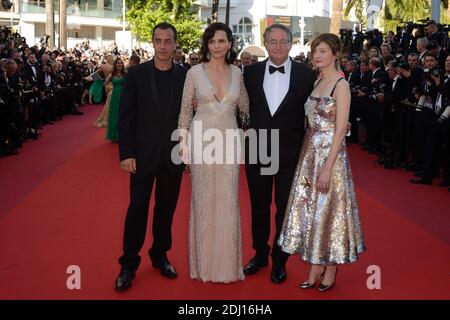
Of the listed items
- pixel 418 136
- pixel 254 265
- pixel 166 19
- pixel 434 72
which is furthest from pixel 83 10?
pixel 254 265

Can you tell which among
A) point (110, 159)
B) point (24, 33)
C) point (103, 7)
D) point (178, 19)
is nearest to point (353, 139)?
point (110, 159)

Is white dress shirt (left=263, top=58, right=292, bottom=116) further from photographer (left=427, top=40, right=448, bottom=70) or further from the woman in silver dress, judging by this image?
photographer (left=427, top=40, right=448, bottom=70)

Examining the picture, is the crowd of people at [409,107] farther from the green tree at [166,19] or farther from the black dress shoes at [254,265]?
the green tree at [166,19]

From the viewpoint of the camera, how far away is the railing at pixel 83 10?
51119 millimetres

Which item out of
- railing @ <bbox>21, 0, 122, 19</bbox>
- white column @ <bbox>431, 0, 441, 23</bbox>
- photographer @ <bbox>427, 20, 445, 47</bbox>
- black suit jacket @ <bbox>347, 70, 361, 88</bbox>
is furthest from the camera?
railing @ <bbox>21, 0, 122, 19</bbox>

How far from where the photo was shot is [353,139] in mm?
13211

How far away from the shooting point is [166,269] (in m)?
4.79

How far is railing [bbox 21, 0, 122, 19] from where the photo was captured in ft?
168

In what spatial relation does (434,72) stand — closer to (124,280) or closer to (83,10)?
(124,280)

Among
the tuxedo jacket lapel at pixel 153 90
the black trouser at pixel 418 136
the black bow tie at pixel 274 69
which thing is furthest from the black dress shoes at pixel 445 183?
the tuxedo jacket lapel at pixel 153 90

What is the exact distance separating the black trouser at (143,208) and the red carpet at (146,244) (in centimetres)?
23

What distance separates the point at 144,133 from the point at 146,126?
0.05 m

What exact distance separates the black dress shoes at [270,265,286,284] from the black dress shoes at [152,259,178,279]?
0.71 meters

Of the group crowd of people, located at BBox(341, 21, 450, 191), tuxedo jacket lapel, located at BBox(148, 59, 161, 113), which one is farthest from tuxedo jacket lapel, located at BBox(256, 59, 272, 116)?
crowd of people, located at BBox(341, 21, 450, 191)
